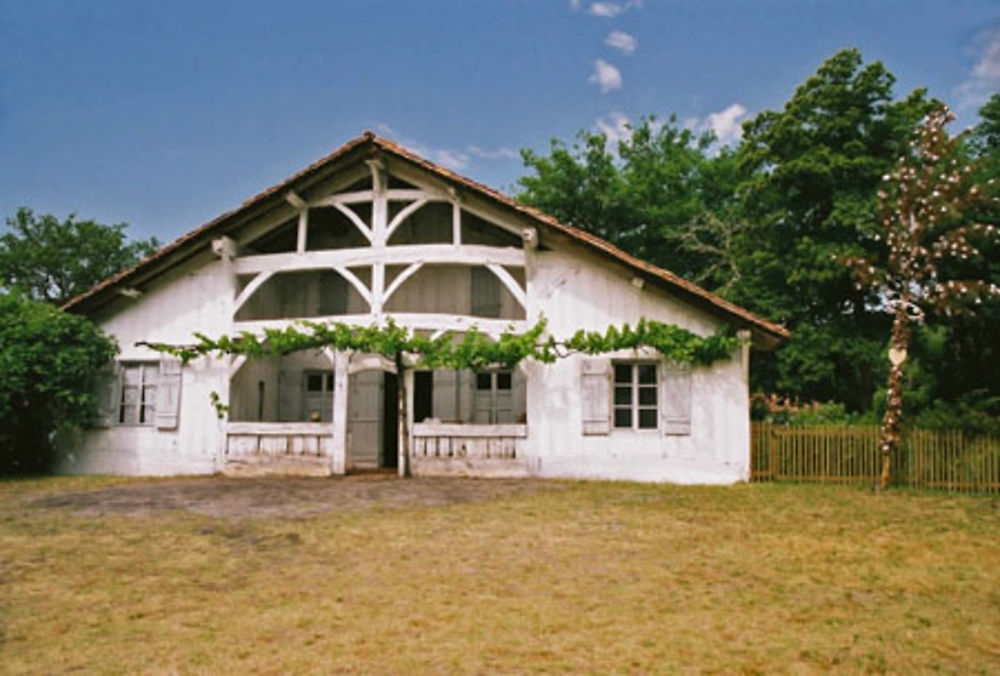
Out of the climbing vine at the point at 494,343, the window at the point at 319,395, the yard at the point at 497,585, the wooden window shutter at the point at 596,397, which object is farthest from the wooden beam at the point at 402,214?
the yard at the point at 497,585

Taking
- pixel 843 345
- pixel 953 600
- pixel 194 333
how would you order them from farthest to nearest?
1. pixel 843 345
2. pixel 194 333
3. pixel 953 600

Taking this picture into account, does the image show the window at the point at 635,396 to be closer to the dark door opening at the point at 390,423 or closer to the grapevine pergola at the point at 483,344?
the grapevine pergola at the point at 483,344

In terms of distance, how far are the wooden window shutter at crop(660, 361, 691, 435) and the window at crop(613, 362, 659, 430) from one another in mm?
244

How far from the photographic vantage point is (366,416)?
1518 centimetres

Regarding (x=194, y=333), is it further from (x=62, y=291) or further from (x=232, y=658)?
(x=62, y=291)

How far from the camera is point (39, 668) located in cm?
402

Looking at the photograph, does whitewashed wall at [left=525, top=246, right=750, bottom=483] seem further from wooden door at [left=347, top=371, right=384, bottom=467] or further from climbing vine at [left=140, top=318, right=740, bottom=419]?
wooden door at [left=347, top=371, right=384, bottom=467]

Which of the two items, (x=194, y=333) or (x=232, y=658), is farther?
(x=194, y=333)

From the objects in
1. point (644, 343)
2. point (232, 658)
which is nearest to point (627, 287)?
point (644, 343)

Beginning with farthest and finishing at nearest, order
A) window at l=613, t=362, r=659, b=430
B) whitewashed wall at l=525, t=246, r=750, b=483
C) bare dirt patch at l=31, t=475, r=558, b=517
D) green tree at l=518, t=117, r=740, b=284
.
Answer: green tree at l=518, t=117, r=740, b=284 < window at l=613, t=362, r=659, b=430 < whitewashed wall at l=525, t=246, r=750, b=483 < bare dirt patch at l=31, t=475, r=558, b=517

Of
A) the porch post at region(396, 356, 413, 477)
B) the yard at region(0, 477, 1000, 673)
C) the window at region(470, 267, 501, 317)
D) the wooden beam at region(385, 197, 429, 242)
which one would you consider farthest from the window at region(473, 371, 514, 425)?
the yard at region(0, 477, 1000, 673)

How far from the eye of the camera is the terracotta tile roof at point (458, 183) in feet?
39.3

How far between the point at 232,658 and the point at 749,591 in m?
3.95

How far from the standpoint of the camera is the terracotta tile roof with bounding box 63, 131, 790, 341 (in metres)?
12.0
